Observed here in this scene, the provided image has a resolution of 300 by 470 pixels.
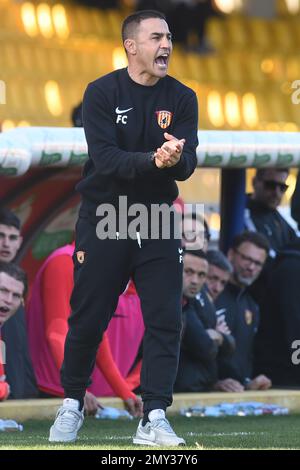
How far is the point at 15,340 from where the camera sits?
6.87 meters

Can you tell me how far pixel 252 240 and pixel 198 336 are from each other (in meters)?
0.79

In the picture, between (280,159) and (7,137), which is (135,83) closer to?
(7,137)

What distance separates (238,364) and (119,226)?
2.65 m

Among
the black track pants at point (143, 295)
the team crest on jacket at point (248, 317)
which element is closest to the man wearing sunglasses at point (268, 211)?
the team crest on jacket at point (248, 317)

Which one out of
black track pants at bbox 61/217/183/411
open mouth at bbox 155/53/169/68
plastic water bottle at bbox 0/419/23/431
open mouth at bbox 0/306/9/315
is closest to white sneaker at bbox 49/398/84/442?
black track pants at bbox 61/217/183/411

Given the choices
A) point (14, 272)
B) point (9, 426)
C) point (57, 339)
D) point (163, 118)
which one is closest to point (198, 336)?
point (57, 339)

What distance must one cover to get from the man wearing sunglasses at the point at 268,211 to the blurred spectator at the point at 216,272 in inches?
26.3

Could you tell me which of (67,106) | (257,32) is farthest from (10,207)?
(257,32)

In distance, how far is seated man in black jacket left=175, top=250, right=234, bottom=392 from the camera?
725 centimetres

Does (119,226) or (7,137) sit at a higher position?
(7,137)

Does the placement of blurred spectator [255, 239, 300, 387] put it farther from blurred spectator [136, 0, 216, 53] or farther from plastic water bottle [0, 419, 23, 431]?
blurred spectator [136, 0, 216, 53]

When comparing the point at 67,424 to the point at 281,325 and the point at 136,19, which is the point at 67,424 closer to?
the point at 136,19

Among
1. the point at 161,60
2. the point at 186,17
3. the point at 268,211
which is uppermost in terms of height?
the point at 186,17

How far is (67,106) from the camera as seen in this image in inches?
597
